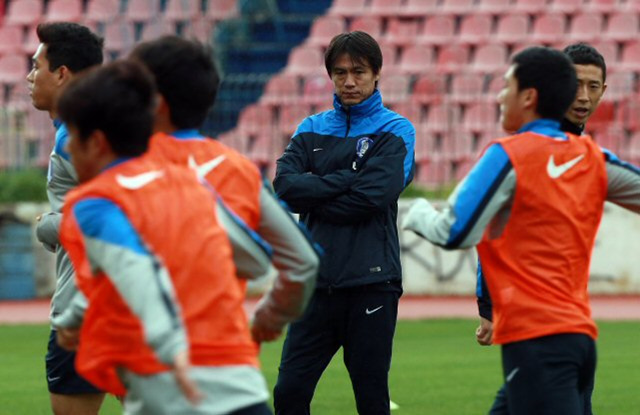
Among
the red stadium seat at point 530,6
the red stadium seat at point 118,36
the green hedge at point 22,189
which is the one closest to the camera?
the green hedge at point 22,189

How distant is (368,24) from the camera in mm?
24109

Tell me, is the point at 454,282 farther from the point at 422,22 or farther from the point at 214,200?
the point at 214,200

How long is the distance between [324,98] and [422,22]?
4031 millimetres

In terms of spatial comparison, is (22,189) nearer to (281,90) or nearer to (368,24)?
(281,90)

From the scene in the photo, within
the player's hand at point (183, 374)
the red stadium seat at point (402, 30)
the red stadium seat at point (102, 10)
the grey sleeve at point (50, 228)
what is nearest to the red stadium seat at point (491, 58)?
the red stadium seat at point (402, 30)

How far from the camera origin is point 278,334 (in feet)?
15.3

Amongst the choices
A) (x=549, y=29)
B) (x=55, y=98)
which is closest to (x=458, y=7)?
(x=549, y=29)

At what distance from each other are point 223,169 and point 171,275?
64cm

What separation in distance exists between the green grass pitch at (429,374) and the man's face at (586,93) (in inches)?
137

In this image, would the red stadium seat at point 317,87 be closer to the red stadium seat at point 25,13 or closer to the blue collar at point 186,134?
the red stadium seat at point 25,13

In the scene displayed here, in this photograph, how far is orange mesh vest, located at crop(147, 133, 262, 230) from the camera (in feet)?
14.4

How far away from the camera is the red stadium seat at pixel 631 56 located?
22.7 meters

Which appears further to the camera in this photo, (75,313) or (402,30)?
(402,30)

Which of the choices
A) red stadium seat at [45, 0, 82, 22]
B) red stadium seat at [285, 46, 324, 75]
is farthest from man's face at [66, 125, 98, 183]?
red stadium seat at [45, 0, 82, 22]
